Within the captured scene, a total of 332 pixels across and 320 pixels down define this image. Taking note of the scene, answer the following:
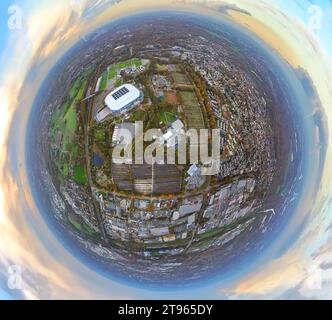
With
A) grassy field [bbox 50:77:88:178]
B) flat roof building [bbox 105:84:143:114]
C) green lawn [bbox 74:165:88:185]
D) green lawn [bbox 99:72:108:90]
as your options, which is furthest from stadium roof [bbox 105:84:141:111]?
green lawn [bbox 74:165:88:185]

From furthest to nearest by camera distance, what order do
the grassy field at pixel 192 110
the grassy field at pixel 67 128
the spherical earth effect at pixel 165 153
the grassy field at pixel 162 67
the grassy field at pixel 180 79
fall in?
1. the grassy field at pixel 162 67
2. the grassy field at pixel 180 79
3. the grassy field at pixel 67 128
4. the grassy field at pixel 192 110
5. the spherical earth effect at pixel 165 153

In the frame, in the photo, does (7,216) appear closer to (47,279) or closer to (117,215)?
(47,279)

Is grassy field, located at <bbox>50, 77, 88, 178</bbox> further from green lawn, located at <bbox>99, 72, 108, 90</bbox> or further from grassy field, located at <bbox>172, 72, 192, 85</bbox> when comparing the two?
grassy field, located at <bbox>172, 72, 192, 85</bbox>

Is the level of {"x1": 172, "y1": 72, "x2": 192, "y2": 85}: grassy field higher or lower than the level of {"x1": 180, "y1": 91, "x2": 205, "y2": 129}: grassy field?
→ higher

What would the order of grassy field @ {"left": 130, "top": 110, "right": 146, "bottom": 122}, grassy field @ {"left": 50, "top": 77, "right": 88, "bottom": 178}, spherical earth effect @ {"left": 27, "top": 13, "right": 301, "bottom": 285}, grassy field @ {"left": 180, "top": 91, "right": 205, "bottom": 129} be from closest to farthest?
grassy field @ {"left": 130, "top": 110, "right": 146, "bottom": 122} → spherical earth effect @ {"left": 27, "top": 13, "right": 301, "bottom": 285} → grassy field @ {"left": 180, "top": 91, "right": 205, "bottom": 129} → grassy field @ {"left": 50, "top": 77, "right": 88, "bottom": 178}

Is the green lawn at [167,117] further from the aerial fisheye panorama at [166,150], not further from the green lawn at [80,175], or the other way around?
the green lawn at [80,175]

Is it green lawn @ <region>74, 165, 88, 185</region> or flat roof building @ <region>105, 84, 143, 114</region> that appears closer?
flat roof building @ <region>105, 84, 143, 114</region>

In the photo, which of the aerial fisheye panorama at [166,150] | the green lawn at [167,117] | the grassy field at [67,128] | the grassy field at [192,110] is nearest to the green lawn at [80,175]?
the aerial fisheye panorama at [166,150]
